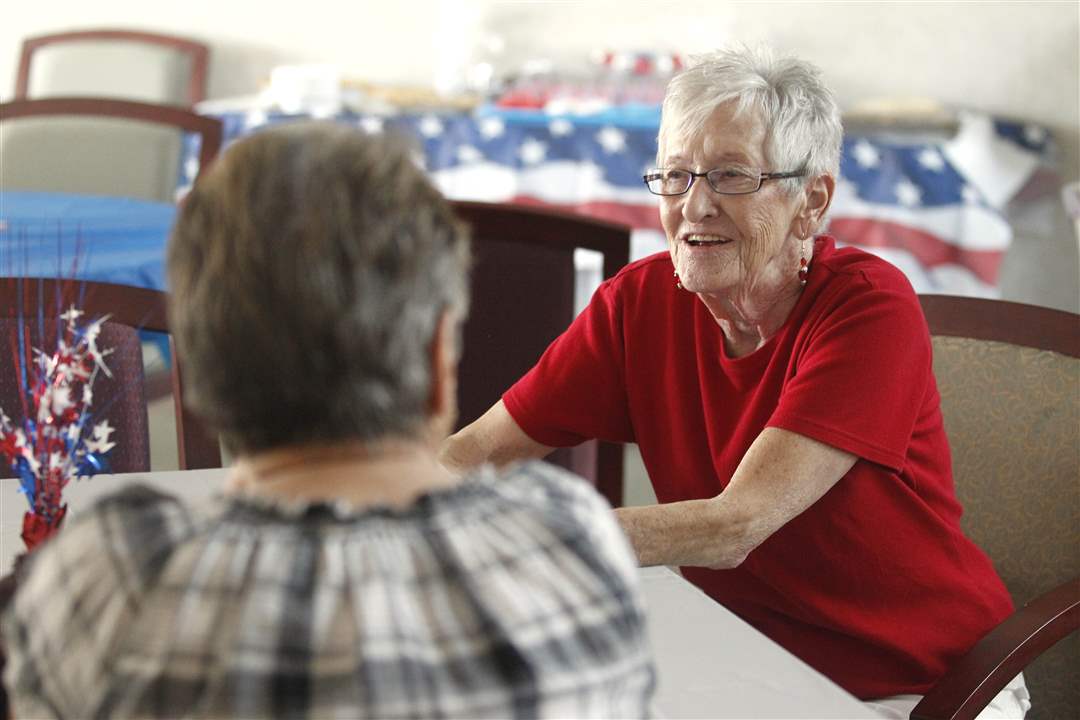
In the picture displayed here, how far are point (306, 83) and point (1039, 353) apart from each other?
3049mm

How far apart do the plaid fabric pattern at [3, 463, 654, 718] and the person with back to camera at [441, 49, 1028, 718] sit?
65 centimetres

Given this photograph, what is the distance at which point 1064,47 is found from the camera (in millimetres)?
4816

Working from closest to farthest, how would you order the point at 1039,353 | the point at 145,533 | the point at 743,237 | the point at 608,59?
the point at 145,533, the point at 743,237, the point at 1039,353, the point at 608,59

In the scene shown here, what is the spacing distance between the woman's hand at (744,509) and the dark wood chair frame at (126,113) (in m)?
2.35

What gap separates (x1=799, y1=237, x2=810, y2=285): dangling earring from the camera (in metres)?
1.60

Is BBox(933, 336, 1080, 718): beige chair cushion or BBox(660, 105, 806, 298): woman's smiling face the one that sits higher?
BBox(660, 105, 806, 298): woman's smiling face

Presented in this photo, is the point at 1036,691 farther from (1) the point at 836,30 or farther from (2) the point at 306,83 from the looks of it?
(1) the point at 836,30

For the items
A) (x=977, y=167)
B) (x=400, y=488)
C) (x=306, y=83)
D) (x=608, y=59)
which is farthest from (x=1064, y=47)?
(x=400, y=488)

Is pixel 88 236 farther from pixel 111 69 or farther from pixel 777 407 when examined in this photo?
pixel 111 69

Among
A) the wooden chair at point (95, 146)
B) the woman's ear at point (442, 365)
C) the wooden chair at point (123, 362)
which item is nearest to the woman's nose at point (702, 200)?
the wooden chair at point (123, 362)

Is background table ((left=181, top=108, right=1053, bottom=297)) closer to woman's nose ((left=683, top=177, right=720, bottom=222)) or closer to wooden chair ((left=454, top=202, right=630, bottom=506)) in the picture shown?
wooden chair ((left=454, top=202, right=630, bottom=506))

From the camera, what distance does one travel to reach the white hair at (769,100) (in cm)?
156

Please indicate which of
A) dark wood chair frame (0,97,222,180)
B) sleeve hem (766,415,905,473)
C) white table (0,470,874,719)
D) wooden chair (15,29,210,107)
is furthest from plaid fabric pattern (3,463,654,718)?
wooden chair (15,29,210,107)

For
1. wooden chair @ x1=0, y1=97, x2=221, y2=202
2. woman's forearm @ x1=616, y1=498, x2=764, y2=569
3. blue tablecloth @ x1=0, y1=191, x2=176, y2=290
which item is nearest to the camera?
woman's forearm @ x1=616, y1=498, x2=764, y2=569
